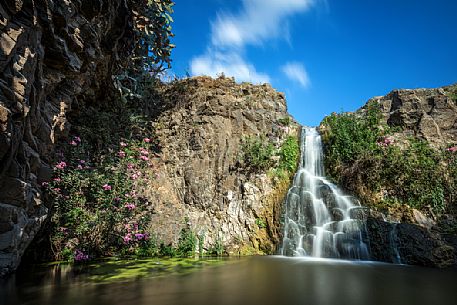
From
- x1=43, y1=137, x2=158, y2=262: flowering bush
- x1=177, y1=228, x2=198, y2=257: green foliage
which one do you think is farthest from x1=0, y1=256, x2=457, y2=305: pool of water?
x1=177, y1=228, x2=198, y2=257: green foliage

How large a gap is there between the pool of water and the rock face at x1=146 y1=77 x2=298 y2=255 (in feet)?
9.06

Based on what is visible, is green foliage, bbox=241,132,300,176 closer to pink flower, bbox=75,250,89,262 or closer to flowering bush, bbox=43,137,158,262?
flowering bush, bbox=43,137,158,262

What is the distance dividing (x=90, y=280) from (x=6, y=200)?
210 cm

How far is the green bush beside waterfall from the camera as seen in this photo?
29.2 ft

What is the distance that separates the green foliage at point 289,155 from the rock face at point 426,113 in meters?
4.71

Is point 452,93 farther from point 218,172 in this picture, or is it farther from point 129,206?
point 129,206

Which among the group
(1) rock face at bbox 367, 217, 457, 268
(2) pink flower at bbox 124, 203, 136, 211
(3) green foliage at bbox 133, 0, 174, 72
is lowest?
(1) rock face at bbox 367, 217, 457, 268

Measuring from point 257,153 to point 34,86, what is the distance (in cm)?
795

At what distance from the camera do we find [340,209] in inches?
360

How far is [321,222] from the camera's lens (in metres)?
9.13

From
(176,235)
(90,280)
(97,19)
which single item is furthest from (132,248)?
(97,19)

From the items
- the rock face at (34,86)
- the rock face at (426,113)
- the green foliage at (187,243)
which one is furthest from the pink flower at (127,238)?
the rock face at (426,113)

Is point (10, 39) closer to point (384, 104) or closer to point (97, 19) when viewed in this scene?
point (97, 19)

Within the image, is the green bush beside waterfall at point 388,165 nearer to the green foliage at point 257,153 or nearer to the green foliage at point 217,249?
the green foliage at point 257,153
